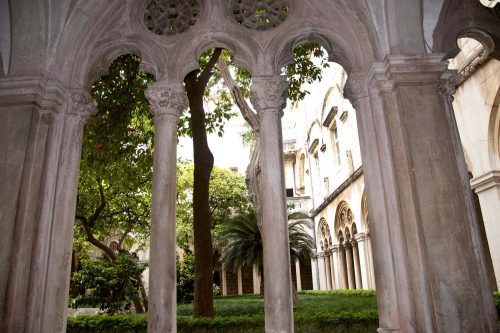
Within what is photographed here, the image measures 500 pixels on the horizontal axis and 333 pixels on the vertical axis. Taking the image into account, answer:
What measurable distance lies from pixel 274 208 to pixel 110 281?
982 centimetres

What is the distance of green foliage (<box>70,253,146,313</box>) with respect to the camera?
505 inches

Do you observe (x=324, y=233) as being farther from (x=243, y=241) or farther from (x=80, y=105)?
(x=80, y=105)

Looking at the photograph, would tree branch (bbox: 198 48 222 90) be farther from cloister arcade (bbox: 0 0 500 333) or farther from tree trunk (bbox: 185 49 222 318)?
cloister arcade (bbox: 0 0 500 333)

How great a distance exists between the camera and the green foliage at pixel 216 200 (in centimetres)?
2322

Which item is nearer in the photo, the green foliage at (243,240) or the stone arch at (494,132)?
the stone arch at (494,132)

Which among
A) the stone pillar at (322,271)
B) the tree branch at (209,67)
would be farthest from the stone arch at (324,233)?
the tree branch at (209,67)

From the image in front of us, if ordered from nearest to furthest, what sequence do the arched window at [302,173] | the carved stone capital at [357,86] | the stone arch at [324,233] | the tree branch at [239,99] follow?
the carved stone capital at [357,86] → the tree branch at [239,99] → the stone arch at [324,233] → the arched window at [302,173]

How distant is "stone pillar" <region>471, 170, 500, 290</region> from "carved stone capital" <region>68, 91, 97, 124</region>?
8.79 m

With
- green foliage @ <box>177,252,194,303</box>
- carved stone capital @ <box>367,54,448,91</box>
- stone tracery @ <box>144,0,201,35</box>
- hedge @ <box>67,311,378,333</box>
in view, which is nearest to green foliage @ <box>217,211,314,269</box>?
green foliage @ <box>177,252,194,303</box>

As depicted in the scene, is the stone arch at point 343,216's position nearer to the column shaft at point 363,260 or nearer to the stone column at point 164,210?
the column shaft at point 363,260

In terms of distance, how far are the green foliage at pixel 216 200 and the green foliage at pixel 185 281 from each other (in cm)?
164

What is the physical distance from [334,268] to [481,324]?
19.9 m

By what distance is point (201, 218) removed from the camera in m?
7.24

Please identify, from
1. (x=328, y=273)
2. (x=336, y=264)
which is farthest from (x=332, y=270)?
(x=336, y=264)
